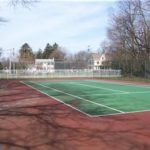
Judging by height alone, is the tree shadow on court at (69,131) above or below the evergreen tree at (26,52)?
below

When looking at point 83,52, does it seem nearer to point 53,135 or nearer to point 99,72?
point 99,72

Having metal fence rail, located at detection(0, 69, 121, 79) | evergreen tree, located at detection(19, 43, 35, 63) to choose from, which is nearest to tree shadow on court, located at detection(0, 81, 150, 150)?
metal fence rail, located at detection(0, 69, 121, 79)

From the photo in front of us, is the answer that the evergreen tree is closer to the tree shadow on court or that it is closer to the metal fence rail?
the metal fence rail

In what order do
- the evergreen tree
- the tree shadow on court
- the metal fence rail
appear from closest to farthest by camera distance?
the tree shadow on court < the metal fence rail < the evergreen tree

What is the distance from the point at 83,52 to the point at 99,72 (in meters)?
59.5

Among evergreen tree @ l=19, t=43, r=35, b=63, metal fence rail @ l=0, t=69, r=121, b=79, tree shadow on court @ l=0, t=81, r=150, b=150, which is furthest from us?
evergreen tree @ l=19, t=43, r=35, b=63

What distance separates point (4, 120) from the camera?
13.1m

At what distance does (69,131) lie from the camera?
11172 mm

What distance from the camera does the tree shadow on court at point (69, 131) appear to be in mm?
9266

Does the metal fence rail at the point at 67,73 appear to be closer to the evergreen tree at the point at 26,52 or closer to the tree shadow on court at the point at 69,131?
the tree shadow on court at the point at 69,131

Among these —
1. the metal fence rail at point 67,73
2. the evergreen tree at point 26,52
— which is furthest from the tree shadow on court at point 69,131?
the evergreen tree at point 26,52

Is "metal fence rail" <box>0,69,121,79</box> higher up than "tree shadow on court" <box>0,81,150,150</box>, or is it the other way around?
"metal fence rail" <box>0,69,121,79</box>

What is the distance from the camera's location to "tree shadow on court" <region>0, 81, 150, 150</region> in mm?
9266

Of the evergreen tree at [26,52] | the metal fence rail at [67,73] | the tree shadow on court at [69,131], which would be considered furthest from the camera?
the evergreen tree at [26,52]
